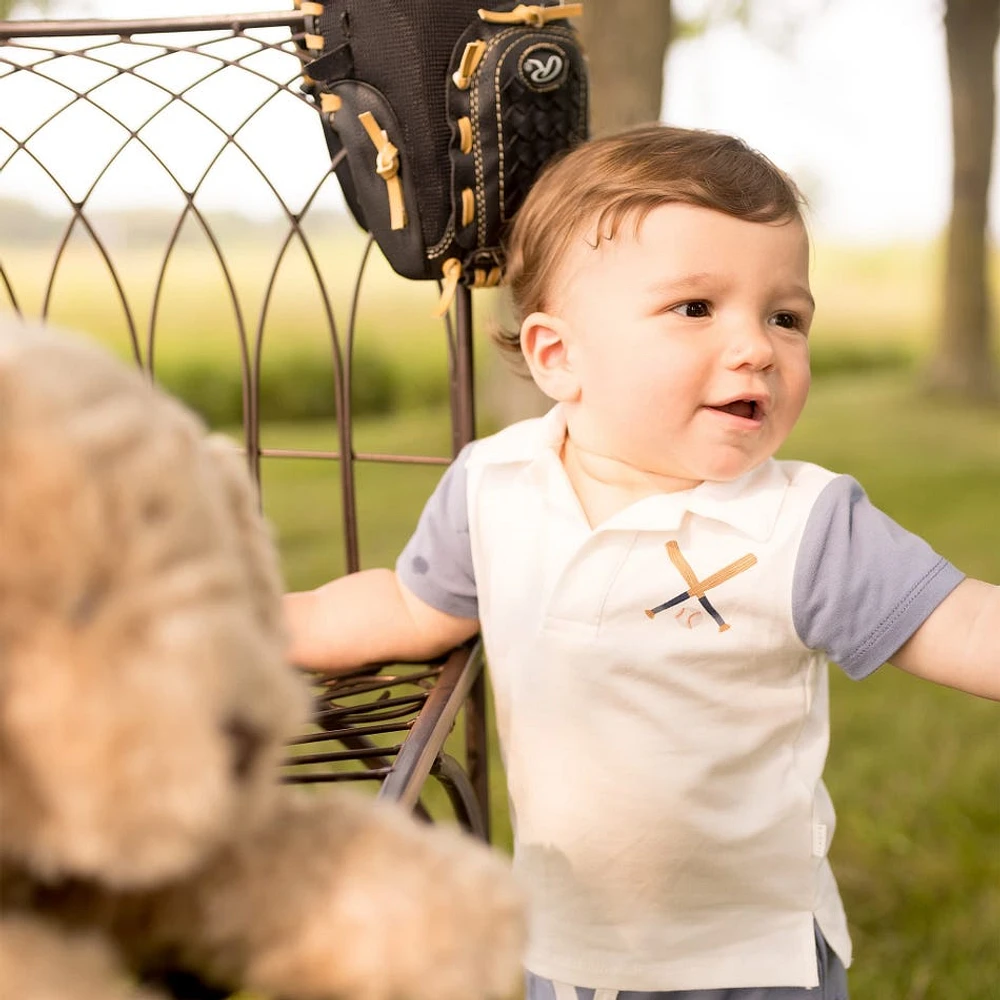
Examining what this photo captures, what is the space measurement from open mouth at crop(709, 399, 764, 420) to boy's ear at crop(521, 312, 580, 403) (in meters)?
0.17

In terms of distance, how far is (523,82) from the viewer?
1519 millimetres

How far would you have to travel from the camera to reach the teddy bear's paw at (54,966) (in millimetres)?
604

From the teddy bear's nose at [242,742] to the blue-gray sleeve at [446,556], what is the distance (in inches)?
31.6

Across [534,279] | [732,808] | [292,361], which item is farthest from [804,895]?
[292,361]

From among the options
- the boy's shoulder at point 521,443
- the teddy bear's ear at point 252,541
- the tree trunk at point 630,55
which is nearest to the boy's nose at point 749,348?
the boy's shoulder at point 521,443

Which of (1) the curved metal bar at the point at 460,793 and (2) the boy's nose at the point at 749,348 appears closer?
(2) the boy's nose at the point at 749,348

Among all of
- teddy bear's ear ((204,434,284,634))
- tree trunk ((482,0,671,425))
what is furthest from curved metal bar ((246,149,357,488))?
tree trunk ((482,0,671,425))

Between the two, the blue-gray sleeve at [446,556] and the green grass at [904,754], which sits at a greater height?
the blue-gray sleeve at [446,556]

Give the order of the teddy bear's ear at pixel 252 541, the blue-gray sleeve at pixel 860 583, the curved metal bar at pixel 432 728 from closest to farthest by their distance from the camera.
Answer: the teddy bear's ear at pixel 252 541 → the curved metal bar at pixel 432 728 → the blue-gray sleeve at pixel 860 583

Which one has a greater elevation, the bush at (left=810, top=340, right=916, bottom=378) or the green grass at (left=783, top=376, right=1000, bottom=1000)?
the green grass at (left=783, top=376, right=1000, bottom=1000)

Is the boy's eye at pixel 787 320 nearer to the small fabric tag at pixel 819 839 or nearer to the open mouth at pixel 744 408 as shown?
the open mouth at pixel 744 408

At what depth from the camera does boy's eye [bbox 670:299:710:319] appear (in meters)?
1.25

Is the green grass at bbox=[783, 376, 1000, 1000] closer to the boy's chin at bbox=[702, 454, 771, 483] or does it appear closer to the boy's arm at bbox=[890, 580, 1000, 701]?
the boy's arm at bbox=[890, 580, 1000, 701]

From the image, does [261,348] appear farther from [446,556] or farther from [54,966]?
[54,966]
